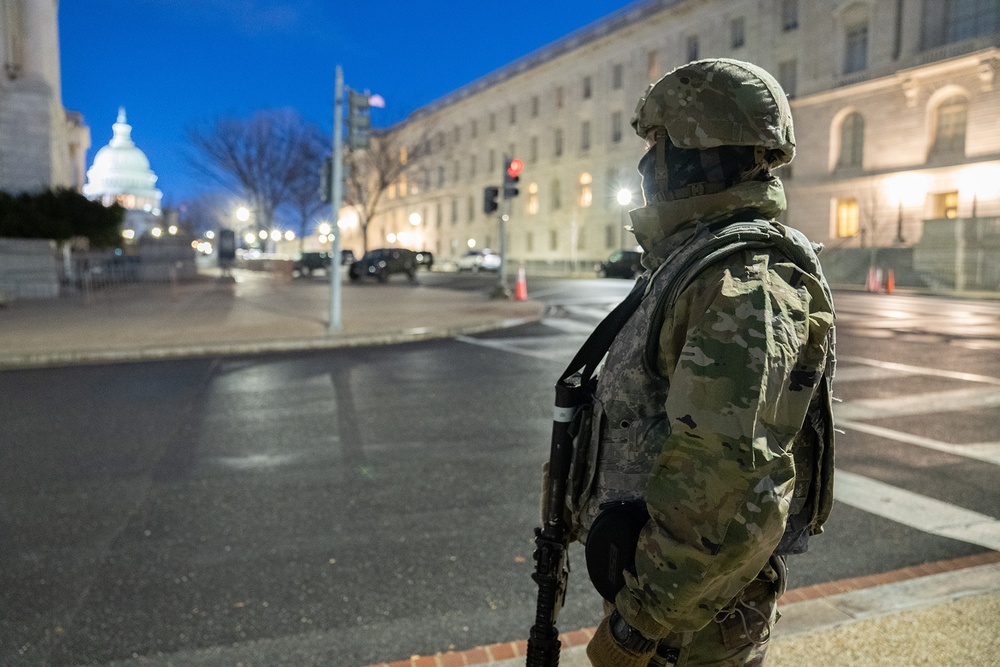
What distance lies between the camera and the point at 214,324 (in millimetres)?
14891

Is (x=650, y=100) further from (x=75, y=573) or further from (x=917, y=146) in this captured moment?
(x=917, y=146)

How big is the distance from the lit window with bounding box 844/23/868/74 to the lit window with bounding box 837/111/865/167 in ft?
8.36

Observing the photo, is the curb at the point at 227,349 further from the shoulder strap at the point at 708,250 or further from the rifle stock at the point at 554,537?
the shoulder strap at the point at 708,250

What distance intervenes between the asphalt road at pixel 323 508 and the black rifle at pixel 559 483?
1.41 metres

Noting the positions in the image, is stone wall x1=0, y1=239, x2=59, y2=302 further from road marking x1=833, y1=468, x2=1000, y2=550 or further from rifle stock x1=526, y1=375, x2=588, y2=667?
rifle stock x1=526, y1=375, x2=588, y2=667

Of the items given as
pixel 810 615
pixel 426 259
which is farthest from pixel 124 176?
pixel 810 615

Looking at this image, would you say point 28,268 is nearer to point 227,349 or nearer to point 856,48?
point 227,349

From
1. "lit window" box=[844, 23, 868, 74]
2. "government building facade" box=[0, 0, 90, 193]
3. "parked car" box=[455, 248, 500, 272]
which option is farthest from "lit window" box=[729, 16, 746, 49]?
"government building facade" box=[0, 0, 90, 193]

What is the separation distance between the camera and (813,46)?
40625mm

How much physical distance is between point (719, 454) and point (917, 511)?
3.85 m

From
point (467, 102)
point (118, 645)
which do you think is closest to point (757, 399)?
point (118, 645)

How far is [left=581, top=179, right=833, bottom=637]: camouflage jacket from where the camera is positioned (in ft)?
4.46

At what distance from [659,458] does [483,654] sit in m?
1.73

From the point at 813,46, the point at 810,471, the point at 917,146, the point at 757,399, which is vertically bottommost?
the point at 810,471
